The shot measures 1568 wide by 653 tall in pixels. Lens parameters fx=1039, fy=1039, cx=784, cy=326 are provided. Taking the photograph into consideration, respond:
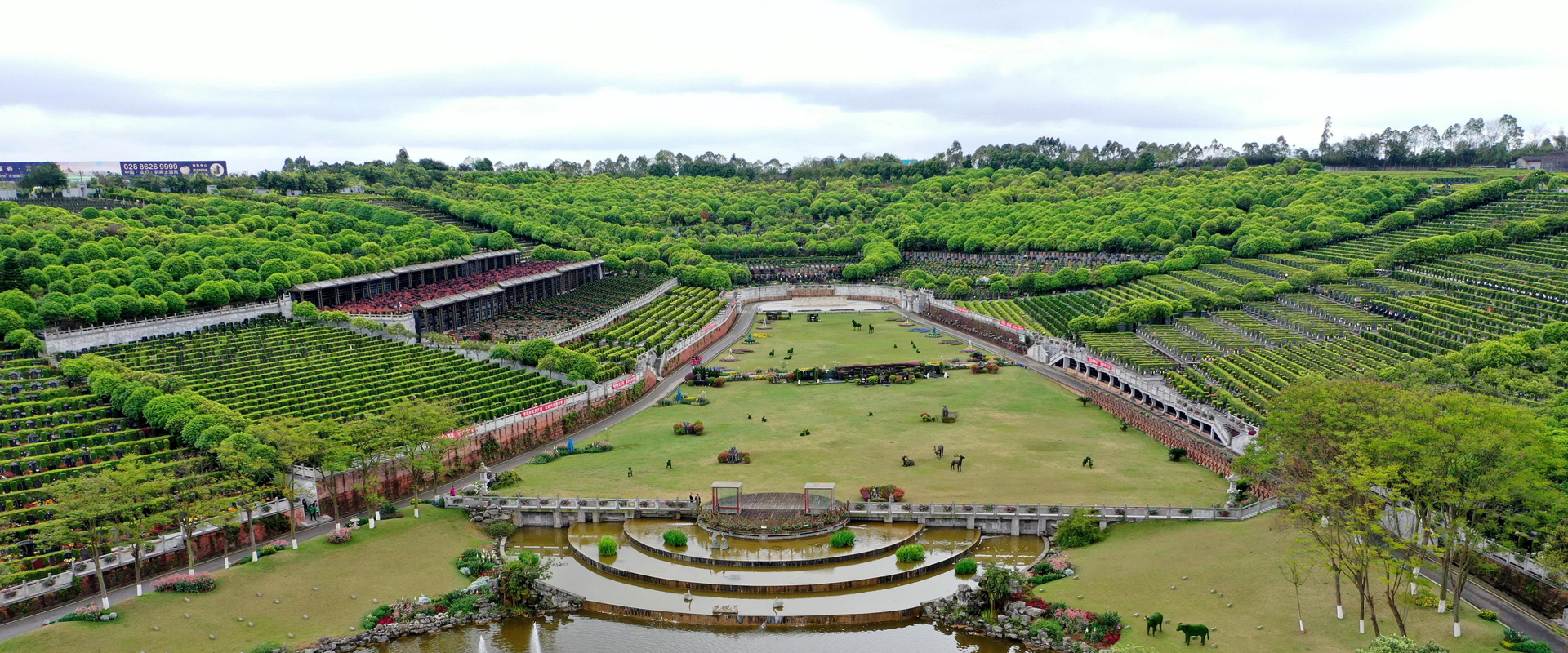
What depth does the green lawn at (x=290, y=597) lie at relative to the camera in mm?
40656

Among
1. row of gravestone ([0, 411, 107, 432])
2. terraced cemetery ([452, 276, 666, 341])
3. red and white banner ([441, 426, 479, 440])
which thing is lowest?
red and white banner ([441, 426, 479, 440])

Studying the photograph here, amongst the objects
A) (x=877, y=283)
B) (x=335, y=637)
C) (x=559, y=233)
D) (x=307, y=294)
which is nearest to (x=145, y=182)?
(x=559, y=233)

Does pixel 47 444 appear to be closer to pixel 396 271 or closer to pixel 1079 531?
pixel 1079 531

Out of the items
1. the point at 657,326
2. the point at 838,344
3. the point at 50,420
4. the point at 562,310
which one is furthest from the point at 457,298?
the point at 50,420

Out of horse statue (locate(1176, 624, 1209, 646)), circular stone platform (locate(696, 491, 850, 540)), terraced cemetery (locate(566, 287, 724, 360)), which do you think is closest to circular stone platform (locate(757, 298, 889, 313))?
terraced cemetery (locate(566, 287, 724, 360))

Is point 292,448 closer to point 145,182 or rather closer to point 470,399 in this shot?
point 470,399

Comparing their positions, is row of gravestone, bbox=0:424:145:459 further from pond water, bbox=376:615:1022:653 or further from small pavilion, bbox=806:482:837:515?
small pavilion, bbox=806:482:837:515

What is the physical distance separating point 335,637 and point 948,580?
27.1 meters

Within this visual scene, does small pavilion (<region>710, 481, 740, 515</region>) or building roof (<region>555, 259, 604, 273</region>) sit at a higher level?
building roof (<region>555, 259, 604, 273</region>)

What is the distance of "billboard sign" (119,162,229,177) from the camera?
176 m

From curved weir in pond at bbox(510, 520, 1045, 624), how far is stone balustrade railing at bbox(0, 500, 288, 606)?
1435 centimetres

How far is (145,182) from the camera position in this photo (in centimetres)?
14888

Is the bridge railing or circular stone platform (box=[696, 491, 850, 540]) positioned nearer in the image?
the bridge railing

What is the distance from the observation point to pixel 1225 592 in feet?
145
